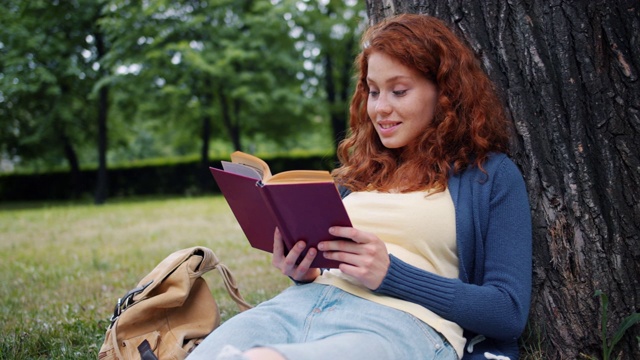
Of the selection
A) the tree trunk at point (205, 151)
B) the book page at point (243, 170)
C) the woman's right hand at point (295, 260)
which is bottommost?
the tree trunk at point (205, 151)

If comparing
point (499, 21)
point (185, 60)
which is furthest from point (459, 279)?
point (185, 60)

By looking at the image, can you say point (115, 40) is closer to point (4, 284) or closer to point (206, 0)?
point (206, 0)

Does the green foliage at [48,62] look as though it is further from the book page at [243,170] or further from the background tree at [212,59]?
Result: the book page at [243,170]

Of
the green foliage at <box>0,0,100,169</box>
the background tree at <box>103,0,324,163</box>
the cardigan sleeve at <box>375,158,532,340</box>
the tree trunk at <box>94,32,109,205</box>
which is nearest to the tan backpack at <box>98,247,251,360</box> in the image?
the cardigan sleeve at <box>375,158,532,340</box>

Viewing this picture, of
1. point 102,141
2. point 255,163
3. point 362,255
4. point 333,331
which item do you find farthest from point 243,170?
point 102,141

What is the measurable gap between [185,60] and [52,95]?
14.9ft

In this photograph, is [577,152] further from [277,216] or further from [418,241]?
[277,216]

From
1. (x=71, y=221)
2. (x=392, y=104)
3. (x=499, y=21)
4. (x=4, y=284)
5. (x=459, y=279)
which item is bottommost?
(x=71, y=221)

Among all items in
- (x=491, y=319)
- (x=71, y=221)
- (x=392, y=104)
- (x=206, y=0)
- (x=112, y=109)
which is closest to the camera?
(x=491, y=319)

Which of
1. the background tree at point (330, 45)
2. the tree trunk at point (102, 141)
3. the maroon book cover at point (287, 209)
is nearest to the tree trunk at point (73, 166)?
the tree trunk at point (102, 141)

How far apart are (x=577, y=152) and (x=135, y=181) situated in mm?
22398

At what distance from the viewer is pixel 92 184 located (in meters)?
24.6

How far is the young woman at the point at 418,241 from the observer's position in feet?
6.14

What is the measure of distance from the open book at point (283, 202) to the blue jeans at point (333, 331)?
0.48 ft
